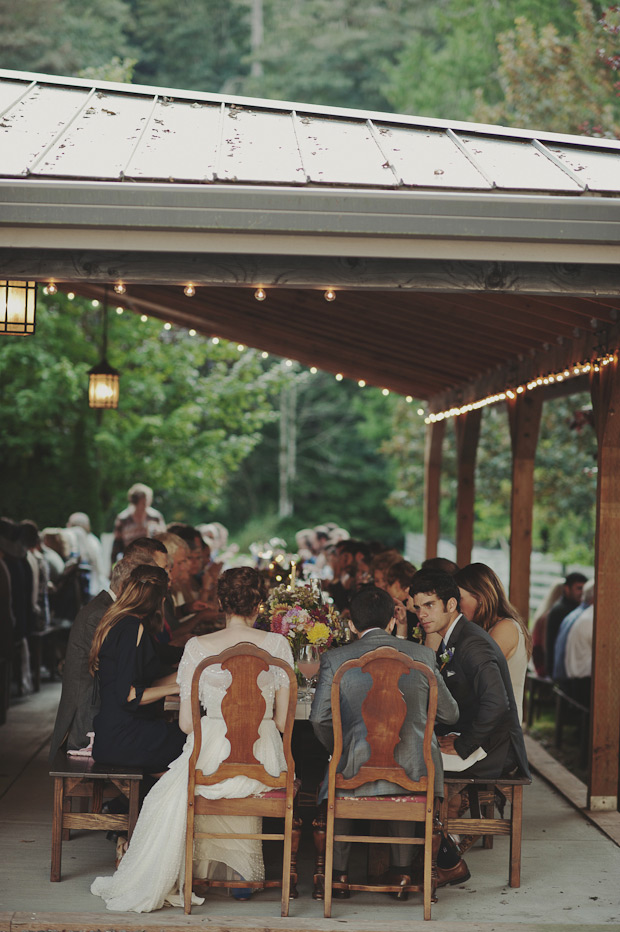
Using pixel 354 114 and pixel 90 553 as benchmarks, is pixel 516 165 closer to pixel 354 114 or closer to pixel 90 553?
pixel 354 114

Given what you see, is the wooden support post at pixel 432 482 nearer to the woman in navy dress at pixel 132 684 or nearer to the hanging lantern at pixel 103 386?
the hanging lantern at pixel 103 386

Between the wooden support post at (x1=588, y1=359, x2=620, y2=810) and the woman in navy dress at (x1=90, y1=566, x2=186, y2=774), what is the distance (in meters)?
2.76

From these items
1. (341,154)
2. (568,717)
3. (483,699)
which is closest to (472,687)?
(483,699)

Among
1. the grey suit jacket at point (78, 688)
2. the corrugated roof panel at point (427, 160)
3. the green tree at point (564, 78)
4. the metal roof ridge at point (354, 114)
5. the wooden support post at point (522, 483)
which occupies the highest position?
the green tree at point (564, 78)

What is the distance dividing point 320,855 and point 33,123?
11.9ft

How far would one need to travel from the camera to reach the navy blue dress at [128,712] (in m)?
4.91

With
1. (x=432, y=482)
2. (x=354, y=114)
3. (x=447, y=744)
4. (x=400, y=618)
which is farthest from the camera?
(x=432, y=482)

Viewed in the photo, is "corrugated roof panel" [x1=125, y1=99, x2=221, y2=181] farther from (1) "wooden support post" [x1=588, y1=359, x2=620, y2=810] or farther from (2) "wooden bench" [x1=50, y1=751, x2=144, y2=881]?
(1) "wooden support post" [x1=588, y1=359, x2=620, y2=810]

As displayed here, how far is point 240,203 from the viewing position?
421cm

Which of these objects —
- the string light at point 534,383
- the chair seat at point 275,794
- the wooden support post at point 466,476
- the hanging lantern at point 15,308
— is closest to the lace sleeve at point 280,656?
the chair seat at point 275,794

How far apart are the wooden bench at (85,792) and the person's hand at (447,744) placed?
138 centimetres

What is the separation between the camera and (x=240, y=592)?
15.2 feet

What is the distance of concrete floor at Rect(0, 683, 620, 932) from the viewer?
14.6 feet

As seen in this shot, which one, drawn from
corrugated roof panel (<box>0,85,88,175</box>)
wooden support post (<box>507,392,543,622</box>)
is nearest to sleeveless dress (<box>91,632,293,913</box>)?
corrugated roof panel (<box>0,85,88,175</box>)
